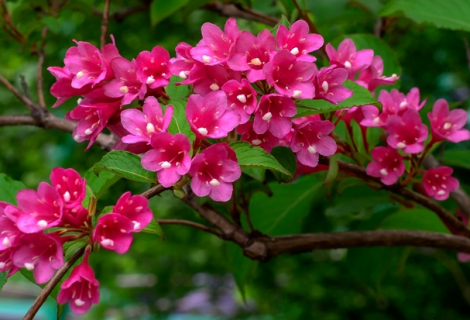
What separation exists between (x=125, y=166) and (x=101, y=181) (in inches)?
10.6

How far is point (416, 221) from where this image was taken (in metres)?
1.04

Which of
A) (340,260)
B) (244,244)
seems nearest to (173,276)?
(340,260)

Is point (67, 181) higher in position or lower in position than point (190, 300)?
higher

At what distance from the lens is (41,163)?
2479 millimetres

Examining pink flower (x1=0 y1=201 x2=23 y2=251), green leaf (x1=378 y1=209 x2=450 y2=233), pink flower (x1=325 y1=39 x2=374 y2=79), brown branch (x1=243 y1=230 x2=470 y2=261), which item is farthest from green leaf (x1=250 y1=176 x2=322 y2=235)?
pink flower (x1=0 y1=201 x2=23 y2=251)

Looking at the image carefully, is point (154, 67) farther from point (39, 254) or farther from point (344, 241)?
point (344, 241)

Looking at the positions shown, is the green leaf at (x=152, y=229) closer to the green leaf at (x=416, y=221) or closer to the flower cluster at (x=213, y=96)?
the flower cluster at (x=213, y=96)

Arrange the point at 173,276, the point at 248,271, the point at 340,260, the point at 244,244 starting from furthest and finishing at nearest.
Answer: the point at 173,276 < the point at 340,260 < the point at 248,271 < the point at 244,244

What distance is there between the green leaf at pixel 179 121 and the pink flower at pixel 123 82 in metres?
0.05

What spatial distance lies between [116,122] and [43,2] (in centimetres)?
81

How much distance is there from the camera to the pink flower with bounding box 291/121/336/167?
0.63m

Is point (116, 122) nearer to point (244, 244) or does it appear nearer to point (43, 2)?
point (244, 244)

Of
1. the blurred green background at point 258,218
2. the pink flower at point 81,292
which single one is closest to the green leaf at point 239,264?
the blurred green background at point 258,218

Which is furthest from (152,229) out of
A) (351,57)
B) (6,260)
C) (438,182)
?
(438,182)
